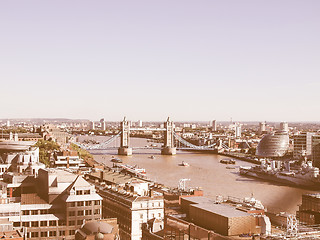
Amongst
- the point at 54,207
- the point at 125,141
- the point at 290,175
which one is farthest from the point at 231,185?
the point at 125,141

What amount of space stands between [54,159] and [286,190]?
23.0 meters

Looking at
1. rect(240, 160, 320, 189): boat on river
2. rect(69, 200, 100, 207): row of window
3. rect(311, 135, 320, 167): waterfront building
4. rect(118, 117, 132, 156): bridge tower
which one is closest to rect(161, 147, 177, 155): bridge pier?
rect(118, 117, 132, 156): bridge tower

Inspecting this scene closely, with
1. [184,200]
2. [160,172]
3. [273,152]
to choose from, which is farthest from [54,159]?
[273,152]

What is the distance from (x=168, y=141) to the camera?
332 feet

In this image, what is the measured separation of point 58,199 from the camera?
2500 cm

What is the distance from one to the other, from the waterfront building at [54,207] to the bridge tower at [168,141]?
224 feet

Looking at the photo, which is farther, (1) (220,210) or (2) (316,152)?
(2) (316,152)

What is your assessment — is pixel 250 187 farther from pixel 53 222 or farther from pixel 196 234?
pixel 196 234

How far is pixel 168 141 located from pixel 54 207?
76975 millimetres

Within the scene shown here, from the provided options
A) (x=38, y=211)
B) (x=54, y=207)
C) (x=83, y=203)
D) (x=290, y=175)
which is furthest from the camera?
(x=290, y=175)

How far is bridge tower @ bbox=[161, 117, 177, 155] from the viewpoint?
94.4m

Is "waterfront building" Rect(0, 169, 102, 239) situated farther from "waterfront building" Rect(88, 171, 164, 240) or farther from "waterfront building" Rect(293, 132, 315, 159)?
"waterfront building" Rect(293, 132, 315, 159)

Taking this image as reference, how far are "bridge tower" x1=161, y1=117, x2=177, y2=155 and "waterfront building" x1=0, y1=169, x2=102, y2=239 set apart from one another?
2684 inches

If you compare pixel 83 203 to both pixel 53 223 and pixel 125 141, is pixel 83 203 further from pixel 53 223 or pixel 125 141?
pixel 125 141
